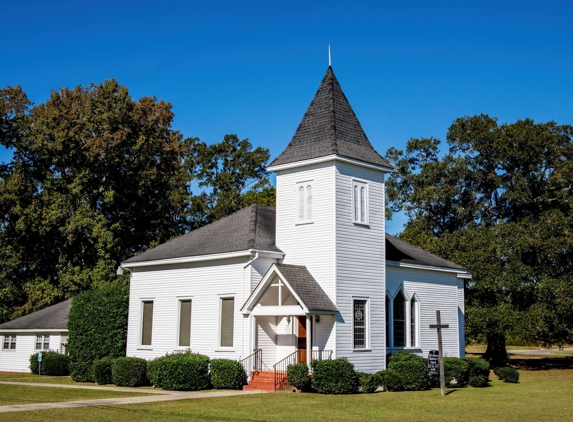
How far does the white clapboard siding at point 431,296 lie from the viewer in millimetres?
29969

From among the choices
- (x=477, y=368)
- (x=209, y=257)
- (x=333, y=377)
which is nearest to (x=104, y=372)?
(x=209, y=257)

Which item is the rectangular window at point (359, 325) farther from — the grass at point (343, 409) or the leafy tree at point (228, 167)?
the leafy tree at point (228, 167)

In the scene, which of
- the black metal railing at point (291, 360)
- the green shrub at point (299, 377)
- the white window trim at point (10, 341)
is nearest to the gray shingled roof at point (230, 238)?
the black metal railing at point (291, 360)

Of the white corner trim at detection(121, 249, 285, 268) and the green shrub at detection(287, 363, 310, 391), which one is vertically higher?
the white corner trim at detection(121, 249, 285, 268)

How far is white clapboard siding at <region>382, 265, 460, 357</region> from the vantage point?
29969 mm

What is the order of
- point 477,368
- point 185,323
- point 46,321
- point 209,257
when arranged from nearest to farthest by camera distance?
1. point 209,257
2. point 477,368
3. point 185,323
4. point 46,321

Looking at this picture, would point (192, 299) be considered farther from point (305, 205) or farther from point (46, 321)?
point (46, 321)

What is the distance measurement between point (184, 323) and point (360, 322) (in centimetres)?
813

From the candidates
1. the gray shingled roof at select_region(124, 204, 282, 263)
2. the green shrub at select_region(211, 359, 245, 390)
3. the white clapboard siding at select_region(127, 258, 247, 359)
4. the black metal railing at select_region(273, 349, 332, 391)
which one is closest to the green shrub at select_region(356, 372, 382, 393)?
the black metal railing at select_region(273, 349, 332, 391)

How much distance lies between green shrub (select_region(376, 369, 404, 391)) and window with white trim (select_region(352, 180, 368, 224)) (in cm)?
614

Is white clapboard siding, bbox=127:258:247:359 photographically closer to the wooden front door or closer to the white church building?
the white church building

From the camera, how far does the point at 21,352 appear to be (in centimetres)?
4025

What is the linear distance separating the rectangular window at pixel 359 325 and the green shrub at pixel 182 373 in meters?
6.09

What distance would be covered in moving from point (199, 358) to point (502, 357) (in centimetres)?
2706
